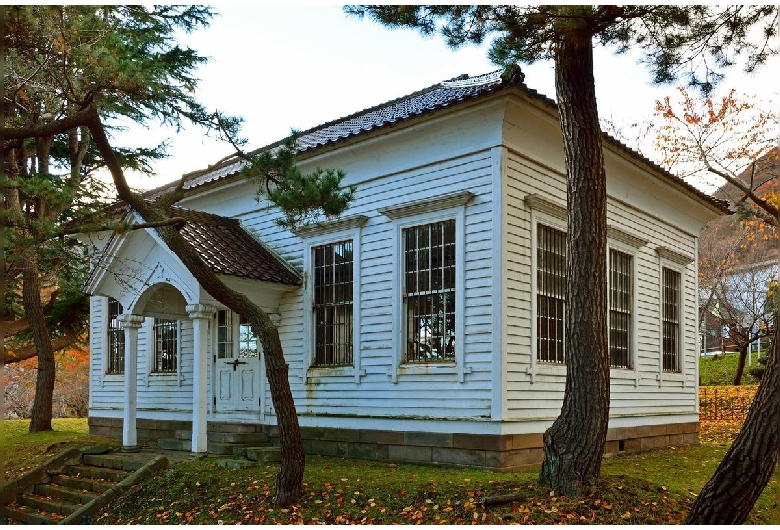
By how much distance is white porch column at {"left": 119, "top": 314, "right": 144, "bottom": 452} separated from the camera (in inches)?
555

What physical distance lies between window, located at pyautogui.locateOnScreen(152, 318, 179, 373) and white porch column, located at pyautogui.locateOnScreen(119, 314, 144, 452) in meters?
2.08

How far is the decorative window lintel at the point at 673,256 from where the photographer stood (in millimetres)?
16328

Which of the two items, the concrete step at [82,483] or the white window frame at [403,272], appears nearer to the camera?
the white window frame at [403,272]

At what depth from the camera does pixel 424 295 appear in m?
12.3

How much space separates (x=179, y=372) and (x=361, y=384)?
5325mm

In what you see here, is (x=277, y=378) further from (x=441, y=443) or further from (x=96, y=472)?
(x=96, y=472)

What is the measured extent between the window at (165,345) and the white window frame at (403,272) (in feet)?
21.0

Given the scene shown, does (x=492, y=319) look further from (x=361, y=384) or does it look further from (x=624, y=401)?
(x=624, y=401)

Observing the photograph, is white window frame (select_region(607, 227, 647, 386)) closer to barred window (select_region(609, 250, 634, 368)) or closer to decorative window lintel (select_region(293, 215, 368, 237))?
barred window (select_region(609, 250, 634, 368))

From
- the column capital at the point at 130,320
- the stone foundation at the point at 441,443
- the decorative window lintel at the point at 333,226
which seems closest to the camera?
Answer: the stone foundation at the point at 441,443

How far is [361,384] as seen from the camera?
13.1 m

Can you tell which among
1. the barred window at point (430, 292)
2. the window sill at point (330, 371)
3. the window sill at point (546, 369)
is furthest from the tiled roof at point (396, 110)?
the window sill at point (546, 369)

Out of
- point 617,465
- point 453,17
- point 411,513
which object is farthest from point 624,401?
point 453,17

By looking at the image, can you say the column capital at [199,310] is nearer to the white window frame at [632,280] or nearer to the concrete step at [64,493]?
the concrete step at [64,493]
